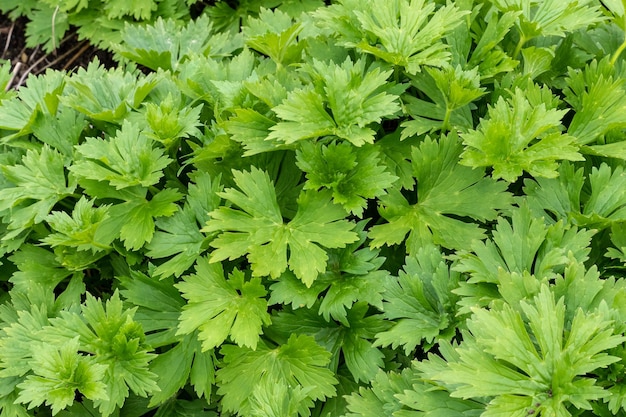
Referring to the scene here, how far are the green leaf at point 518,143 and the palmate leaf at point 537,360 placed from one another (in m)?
0.49

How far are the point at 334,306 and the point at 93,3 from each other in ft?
10.3

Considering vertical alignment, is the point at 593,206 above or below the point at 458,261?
above

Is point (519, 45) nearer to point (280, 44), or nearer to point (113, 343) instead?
point (280, 44)

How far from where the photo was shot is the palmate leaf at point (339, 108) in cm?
187

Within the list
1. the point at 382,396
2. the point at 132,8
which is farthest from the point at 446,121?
the point at 132,8

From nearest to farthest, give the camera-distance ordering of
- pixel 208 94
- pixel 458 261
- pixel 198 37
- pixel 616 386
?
pixel 616 386 → pixel 458 261 → pixel 208 94 → pixel 198 37

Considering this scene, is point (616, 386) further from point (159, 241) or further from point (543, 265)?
point (159, 241)

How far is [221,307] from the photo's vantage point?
1.86 m

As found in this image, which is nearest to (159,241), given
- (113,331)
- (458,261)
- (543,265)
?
(113,331)

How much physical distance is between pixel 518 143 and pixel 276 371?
109 centimetres

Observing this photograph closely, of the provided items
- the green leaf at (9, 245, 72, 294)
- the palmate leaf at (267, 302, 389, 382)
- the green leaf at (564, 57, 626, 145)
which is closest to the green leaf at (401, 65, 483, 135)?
the green leaf at (564, 57, 626, 145)

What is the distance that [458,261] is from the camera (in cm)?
185

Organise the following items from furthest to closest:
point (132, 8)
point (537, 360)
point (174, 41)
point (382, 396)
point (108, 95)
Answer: point (132, 8) < point (174, 41) < point (108, 95) < point (382, 396) < point (537, 360)

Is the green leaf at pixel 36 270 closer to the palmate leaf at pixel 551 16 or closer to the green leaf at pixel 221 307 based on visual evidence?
the green leaf at pixel 221 307
